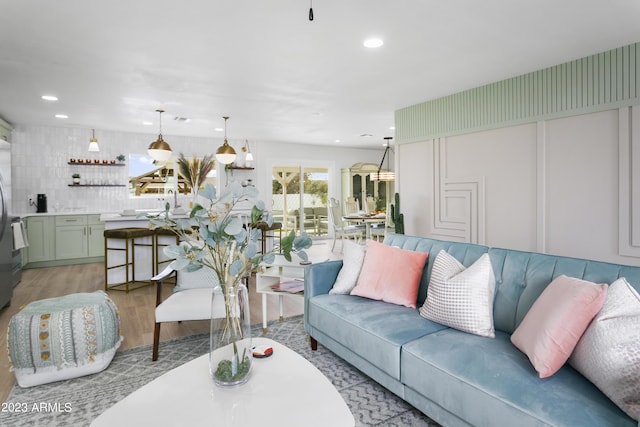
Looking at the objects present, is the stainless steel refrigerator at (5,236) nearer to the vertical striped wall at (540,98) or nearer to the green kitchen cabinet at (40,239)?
the green kitchen cabinet at (40,239)

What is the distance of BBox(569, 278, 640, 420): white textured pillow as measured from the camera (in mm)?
1230

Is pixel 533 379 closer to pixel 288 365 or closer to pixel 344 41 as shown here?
pixel 288 365

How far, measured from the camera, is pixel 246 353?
4.63ft

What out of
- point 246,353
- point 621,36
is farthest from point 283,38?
point 621,36

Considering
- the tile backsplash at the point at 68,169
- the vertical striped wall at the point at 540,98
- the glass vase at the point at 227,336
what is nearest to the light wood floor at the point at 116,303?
the tile backsplash at the point at 68,169

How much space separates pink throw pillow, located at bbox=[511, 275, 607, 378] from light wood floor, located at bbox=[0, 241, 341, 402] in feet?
8.03

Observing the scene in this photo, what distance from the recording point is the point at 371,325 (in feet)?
7.02

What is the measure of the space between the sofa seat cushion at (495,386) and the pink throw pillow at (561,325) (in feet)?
0.21

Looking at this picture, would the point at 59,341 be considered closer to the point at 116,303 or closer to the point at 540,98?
the point at 116,303

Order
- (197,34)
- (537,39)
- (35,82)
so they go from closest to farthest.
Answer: (197,34) < (537,39) < (35,82)

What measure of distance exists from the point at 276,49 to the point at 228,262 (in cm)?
245

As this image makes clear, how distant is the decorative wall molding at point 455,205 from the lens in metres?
4.68

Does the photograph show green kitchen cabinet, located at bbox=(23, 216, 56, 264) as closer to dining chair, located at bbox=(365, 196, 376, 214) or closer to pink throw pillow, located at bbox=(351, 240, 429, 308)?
pink throw pillow, located at bbox=(351, 240, 429, 308)

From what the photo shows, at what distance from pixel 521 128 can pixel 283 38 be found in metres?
2.86
